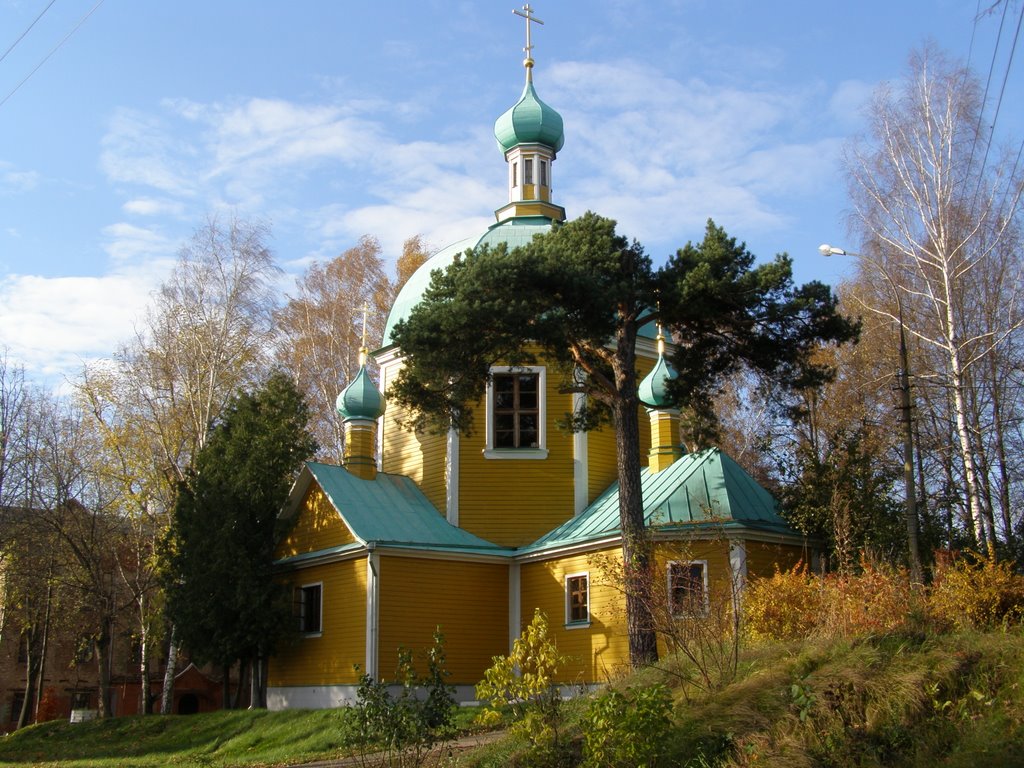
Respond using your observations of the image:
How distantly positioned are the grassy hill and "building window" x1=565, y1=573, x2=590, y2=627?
22.2ft

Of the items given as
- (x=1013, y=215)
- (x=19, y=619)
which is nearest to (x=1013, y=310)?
(x=1013, y=215)

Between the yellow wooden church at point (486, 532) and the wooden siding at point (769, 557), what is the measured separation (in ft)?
0.07

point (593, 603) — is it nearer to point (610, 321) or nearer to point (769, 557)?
point (769, 557)

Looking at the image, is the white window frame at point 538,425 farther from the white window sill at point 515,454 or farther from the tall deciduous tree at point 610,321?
the tall deciduous tree at point 610,321

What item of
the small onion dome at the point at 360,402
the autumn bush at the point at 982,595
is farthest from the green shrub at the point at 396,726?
the small onion dome at the point at 360,402

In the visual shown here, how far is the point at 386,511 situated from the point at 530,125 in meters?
9.36

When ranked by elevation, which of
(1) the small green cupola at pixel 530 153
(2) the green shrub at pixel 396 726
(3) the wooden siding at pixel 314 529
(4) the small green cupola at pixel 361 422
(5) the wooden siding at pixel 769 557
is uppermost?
(1) the small green cupola at pixel 530 153

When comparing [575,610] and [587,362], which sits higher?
[587,362]

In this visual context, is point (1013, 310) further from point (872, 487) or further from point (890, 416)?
point (872, 487)

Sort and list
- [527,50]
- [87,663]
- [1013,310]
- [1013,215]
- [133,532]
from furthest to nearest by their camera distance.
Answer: [87,663], [133,532], [527,50], [1013,310], [1013,215]

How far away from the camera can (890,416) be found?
999 inches

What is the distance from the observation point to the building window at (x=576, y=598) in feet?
59.2

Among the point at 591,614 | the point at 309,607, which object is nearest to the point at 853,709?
the point at 591,614

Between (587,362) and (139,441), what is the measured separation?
44.2 feet
